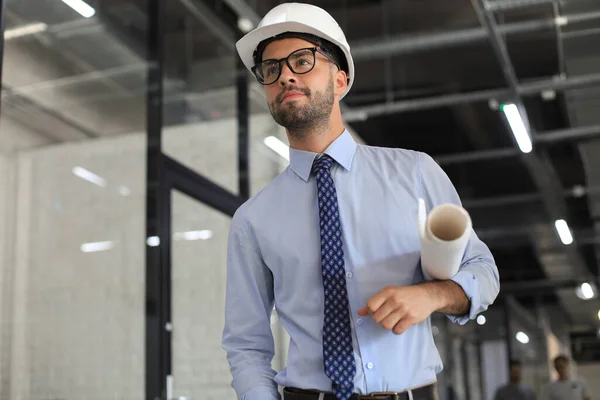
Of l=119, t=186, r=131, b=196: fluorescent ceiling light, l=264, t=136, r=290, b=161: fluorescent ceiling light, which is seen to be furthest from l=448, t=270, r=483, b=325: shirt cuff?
l=264, t=136, r=290, b=161: fluorescent ceiling light

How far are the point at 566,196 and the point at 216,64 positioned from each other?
670 centimetres

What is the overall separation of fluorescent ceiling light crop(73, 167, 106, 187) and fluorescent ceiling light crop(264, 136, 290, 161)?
2441 mm

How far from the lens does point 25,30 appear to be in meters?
3.73

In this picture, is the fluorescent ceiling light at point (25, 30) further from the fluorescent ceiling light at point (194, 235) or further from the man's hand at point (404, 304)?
the man's hand at point (404, 304)

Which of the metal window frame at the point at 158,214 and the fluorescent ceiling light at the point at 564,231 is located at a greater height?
the fluorescent ceiling light at the point at 564,231

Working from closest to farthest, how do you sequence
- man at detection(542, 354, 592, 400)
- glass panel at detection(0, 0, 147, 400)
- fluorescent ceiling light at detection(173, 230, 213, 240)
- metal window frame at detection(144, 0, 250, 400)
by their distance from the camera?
glass panel at detection(0, 0, 147, 400)
metal window frame at detection(144, 0, 250, 400)
fluorescent ceiling light at detection(173, 230, 213, 240)
man at detection(542, 354, 592, 400)

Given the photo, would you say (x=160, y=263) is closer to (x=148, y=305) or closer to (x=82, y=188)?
(x=148, y=305)

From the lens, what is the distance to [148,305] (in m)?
4.59

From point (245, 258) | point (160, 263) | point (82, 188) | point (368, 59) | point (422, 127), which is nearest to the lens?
point (245, 258)

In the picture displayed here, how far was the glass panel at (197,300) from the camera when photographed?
16.1 feet

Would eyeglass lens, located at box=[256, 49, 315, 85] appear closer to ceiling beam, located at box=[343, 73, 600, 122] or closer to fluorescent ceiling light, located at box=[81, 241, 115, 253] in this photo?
fluorescent ceiling light, located at box=[81, 241, 115, 253]

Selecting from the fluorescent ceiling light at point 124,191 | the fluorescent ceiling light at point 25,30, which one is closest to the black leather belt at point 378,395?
the fluorescent ceiling light at point 25,30

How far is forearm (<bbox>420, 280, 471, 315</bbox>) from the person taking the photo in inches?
53.5

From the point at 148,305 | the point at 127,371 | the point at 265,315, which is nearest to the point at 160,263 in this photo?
the point at 148,305
